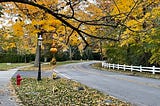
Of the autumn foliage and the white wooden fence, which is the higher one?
the autumn foliage

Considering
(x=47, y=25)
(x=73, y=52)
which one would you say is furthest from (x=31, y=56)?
(x=47, y=25)

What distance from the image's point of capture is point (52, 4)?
1148 cm

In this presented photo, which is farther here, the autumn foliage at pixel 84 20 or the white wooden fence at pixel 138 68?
the white wooden fence at pixel 138 68

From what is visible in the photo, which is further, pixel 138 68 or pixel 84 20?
pixel 138 68

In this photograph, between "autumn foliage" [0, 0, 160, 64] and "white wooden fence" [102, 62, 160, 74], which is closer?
"autumn foliage" [0, 0, 160, 64]

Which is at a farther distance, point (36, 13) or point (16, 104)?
point (16, 104)

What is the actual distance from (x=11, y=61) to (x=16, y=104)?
228ft

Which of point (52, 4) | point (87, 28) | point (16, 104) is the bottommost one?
point (16, 104)

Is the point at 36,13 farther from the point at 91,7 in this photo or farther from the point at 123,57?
the point at 123,57

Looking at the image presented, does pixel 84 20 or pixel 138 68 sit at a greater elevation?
pixel 84 20

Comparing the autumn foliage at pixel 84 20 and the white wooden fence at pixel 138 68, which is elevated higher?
the autumn foliage at pixel 84 20

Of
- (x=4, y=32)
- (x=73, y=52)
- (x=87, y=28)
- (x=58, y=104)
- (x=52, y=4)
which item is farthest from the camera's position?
(x=73, y=52)

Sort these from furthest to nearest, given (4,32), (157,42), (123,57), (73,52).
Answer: (73,52) → (123,57) → (157,42) → (4,32)

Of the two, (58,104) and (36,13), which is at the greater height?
(36,13)
